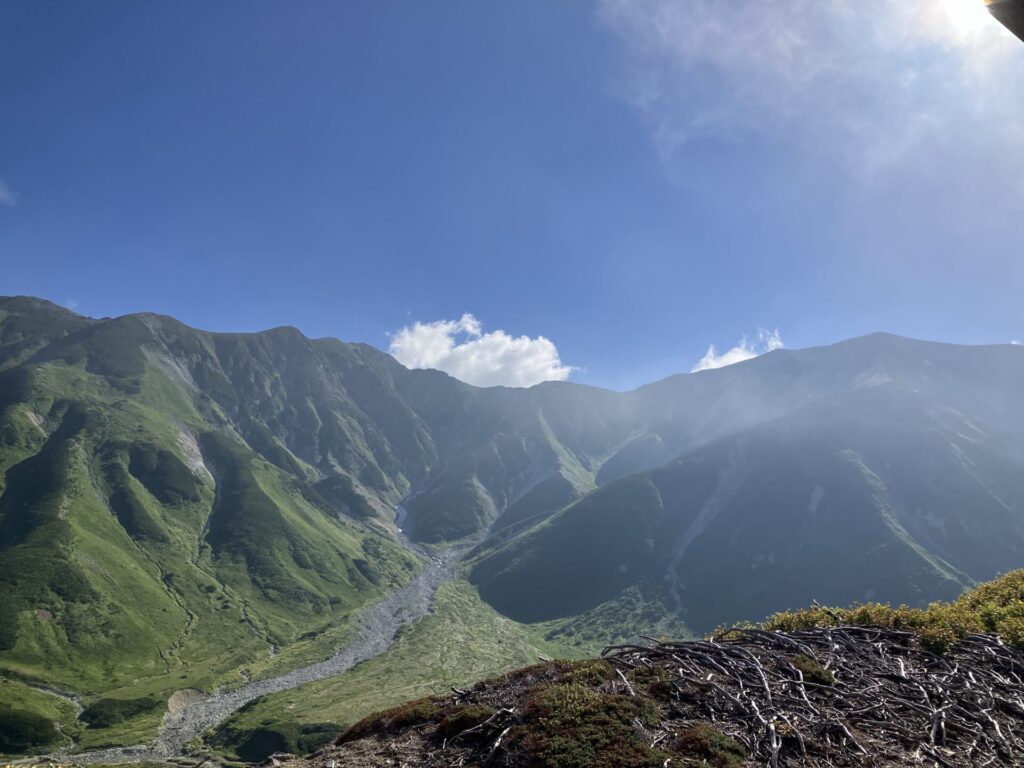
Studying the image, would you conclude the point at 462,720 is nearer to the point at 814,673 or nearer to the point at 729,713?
the point at 729,713

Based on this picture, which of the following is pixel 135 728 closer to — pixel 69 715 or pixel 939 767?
pixel 69 715

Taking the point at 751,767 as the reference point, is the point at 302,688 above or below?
below

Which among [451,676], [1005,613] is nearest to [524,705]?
[1005,613]

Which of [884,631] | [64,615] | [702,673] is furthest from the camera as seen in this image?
[64,615]

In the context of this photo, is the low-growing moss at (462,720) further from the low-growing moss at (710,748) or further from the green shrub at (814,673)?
the green shrub at (814,673)

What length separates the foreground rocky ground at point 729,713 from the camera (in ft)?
40.0

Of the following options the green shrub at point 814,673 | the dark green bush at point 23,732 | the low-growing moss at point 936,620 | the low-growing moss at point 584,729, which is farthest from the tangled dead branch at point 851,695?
the dark green bush at point 23,732

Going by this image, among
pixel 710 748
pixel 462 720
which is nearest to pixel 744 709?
pixel 710 748

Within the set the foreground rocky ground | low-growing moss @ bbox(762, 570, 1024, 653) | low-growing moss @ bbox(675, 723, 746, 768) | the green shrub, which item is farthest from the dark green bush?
the green shrub

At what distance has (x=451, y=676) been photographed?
186875 mm

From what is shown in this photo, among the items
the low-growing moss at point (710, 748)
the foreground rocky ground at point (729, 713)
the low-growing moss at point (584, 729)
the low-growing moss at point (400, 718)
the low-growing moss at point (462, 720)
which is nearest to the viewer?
the low-growing moss at point (710, 748)

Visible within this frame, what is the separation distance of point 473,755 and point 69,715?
19915 cm

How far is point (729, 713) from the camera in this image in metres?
14.1

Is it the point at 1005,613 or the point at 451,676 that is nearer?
the point at 1005,613
